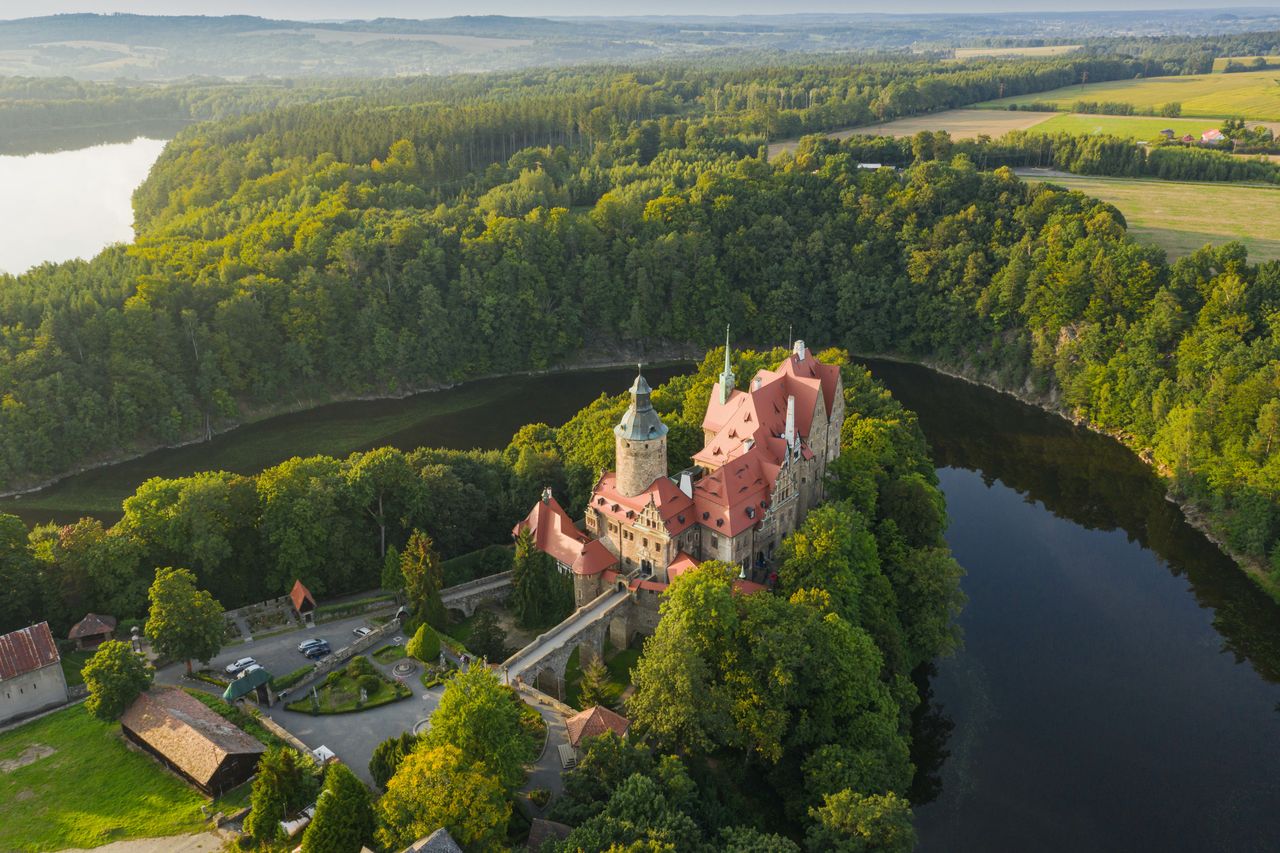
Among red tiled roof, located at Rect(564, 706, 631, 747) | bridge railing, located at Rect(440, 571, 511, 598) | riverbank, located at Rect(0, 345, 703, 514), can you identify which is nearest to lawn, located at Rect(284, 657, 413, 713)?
bridge railing, located at Rect(440, 571, 511, 598)

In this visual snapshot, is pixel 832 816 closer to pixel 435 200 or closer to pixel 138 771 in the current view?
pixel 138 771

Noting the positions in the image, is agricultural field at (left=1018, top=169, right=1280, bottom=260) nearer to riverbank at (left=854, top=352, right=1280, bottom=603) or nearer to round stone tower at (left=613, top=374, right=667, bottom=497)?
riverbank at (left=854, top=352, right=1280, bottom=603)

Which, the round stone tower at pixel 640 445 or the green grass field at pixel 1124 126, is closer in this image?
the round stone tower at pixel 640 445

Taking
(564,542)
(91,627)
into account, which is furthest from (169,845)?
(564,542)

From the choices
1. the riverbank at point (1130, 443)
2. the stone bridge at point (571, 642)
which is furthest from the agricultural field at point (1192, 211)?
the stone bridge at point (571, 642)

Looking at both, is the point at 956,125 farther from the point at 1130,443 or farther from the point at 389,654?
the point at 389,654

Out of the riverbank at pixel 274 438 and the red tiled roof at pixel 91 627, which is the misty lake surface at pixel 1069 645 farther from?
the red tiled roof at pixel 91 627

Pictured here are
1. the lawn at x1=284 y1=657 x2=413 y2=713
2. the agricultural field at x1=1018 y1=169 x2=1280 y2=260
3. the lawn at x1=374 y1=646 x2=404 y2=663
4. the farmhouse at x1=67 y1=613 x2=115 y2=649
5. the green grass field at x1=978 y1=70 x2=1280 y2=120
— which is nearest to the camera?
the lawn at x1=284 y1=657 x2=413 y2=713
